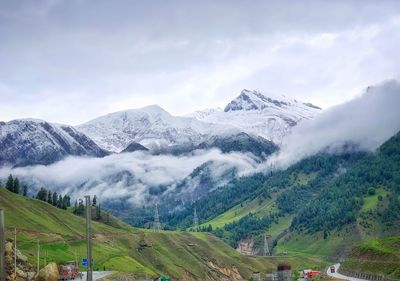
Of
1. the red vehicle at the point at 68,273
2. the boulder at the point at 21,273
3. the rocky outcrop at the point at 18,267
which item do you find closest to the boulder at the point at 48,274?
the boulder at the point at 21,273

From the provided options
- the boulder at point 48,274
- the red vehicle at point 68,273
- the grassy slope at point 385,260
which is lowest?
the grassy slope at point 385,260

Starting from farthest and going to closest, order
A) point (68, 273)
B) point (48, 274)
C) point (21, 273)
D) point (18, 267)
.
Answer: point (68, 273) < point (18, 267) < point (21, 273) < point (48, 274)

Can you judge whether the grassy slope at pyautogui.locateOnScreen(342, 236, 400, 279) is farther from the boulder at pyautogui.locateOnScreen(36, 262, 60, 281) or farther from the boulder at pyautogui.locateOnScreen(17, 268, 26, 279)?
the boulder at pyautogui.locateOnScreen(17, 268, 26, 279)

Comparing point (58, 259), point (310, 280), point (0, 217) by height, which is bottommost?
point (310, 280)

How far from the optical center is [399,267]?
160500mm

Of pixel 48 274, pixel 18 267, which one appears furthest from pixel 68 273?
pixel 48 274

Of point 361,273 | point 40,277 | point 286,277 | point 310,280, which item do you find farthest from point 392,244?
point 40,277

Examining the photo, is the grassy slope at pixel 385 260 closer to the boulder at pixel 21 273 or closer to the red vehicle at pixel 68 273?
the red vehicle at pixel 68 273

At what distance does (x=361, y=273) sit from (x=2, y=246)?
15571 cm

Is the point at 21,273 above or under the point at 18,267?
under

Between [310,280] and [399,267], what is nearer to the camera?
[399,267]

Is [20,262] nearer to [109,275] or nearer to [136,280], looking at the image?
[109,275]

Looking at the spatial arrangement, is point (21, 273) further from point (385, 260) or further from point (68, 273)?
point (385, 260)

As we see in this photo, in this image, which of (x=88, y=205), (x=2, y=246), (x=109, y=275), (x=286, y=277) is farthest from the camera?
(x=109, y=275)
